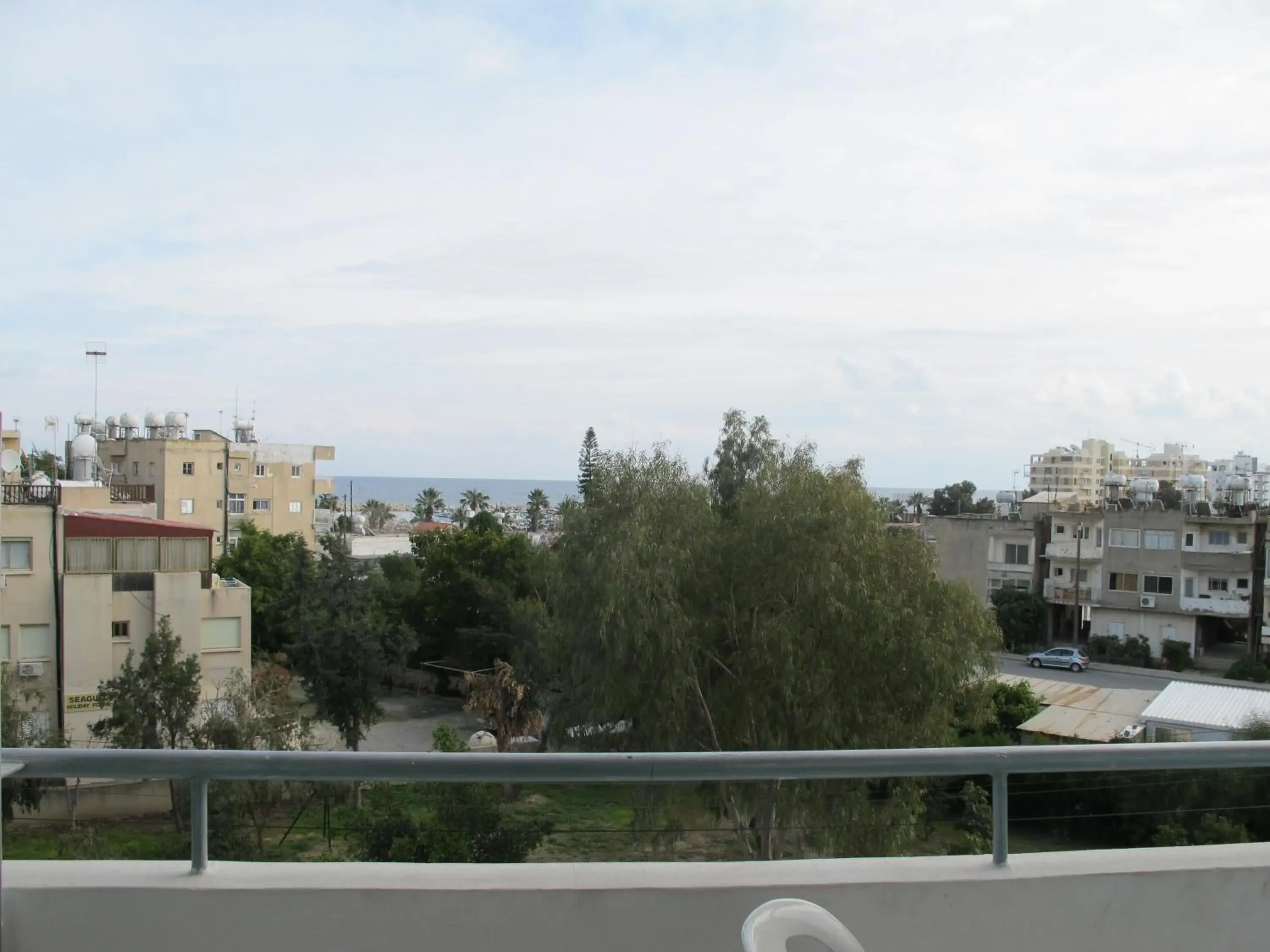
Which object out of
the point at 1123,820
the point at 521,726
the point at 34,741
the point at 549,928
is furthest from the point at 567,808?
the point at 521,726

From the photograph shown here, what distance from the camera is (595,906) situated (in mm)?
1937

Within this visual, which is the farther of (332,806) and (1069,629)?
(1069,629)

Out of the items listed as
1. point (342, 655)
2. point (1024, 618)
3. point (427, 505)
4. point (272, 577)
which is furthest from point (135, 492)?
point (427, 505)

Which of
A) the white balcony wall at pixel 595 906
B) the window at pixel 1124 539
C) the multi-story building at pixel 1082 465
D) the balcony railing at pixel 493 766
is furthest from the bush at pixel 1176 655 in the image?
the multi-story building at pixel 1082 465

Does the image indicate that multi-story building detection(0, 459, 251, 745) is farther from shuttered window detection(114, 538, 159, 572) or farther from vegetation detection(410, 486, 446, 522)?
vegetation detection(410, 486, 446, 522)

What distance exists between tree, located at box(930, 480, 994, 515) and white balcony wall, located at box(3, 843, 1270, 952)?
55.7 m

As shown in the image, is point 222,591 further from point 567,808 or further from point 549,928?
point 549,928

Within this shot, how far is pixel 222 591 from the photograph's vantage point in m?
21.3

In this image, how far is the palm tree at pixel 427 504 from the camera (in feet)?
262

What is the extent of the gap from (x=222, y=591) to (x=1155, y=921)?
2149 cm

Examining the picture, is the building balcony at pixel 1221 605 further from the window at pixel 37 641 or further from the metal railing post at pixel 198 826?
the metal railing post at pixel 198 826

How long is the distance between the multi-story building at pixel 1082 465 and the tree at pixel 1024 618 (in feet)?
144

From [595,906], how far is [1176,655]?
34.5m

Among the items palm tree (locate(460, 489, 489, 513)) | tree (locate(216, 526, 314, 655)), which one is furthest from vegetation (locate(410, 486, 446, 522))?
tree (locate(216, 526, 314, 655))
